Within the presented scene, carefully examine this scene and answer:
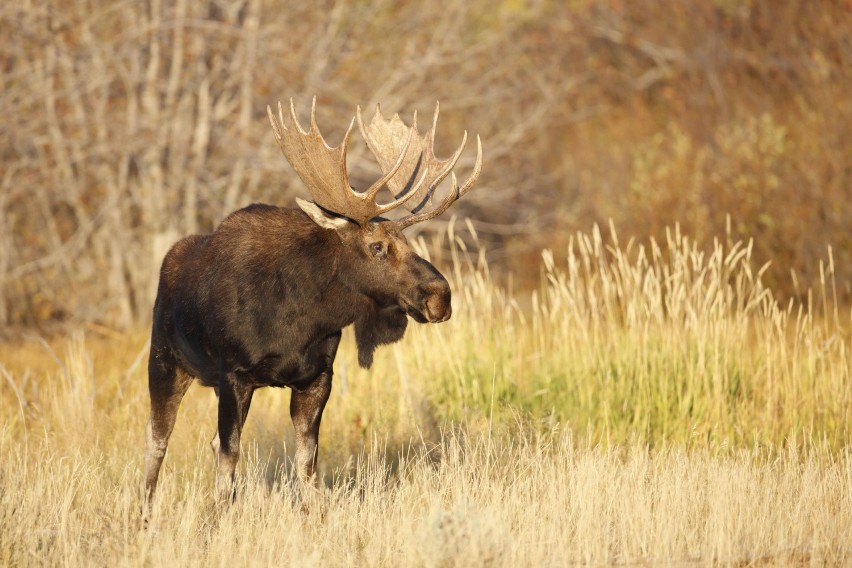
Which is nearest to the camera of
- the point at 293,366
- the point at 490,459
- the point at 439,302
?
the point at 439,302

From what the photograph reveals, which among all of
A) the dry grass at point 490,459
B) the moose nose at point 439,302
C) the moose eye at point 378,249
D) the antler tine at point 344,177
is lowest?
the dry grass at point 490,459

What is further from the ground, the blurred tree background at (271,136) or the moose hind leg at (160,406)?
the blurred tree background at (271,136)

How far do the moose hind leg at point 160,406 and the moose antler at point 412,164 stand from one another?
1574 millimetres

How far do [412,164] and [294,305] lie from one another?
A: 109cm

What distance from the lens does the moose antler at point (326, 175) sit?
5934 mm

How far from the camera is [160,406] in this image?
674 centimetres

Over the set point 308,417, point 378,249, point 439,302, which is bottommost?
point 308,417

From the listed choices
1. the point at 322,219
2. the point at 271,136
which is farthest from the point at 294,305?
the point at 271,136

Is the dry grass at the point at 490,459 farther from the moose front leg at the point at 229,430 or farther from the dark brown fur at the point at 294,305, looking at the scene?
the dark brown fur at the point at 294,305

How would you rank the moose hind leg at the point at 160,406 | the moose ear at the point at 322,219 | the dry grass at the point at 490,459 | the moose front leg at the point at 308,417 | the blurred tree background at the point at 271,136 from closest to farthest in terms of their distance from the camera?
the dry grass at the point at 490,459
the moose ear at the point at 322,219
the moose front leg at the point at 308,417
the moose hind leg at the point at 160,406
the blurred tree background at the point at 271,136

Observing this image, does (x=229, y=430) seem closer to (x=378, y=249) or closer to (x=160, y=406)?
(x=160, y=406)

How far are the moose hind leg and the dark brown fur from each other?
344 mm

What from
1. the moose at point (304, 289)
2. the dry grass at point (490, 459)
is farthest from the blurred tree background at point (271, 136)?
the moose at point (304, 289)

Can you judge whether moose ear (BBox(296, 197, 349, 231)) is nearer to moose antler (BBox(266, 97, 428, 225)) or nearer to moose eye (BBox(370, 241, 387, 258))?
moose antler (BBox(266, 97, 428, 225))
